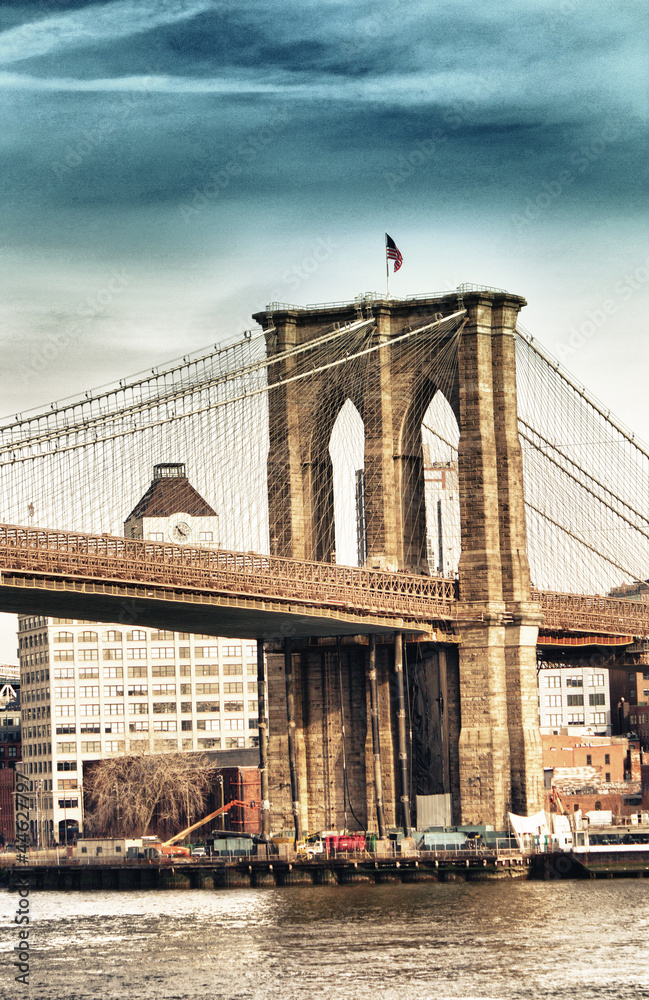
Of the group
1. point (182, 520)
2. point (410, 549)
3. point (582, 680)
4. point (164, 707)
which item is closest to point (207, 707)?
point (164, 707)

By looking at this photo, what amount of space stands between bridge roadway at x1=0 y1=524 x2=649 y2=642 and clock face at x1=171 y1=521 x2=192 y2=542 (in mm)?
57437

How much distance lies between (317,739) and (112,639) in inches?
2833

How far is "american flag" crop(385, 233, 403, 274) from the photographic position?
352ft

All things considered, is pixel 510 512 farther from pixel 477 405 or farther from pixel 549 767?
pixel 549 767

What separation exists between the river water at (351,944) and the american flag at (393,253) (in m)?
33.0

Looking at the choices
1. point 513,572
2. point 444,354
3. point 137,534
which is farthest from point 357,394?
point 137,534

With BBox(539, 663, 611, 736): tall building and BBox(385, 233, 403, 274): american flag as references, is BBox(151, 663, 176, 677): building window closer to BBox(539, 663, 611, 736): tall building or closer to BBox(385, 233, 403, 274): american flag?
BBox(539, 663, 611, 736): tall building

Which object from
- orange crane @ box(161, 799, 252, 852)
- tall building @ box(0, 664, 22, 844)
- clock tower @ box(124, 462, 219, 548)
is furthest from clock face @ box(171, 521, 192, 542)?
tall building @ box(0, 664, 22, 844)

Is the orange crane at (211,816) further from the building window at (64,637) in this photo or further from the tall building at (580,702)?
the tall building at (580,702)

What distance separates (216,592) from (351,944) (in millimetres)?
25031

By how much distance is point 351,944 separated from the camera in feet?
234

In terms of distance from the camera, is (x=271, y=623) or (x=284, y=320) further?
(x=284, y=320)

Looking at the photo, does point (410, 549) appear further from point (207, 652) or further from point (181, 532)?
point (207, 652)

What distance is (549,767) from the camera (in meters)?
148
